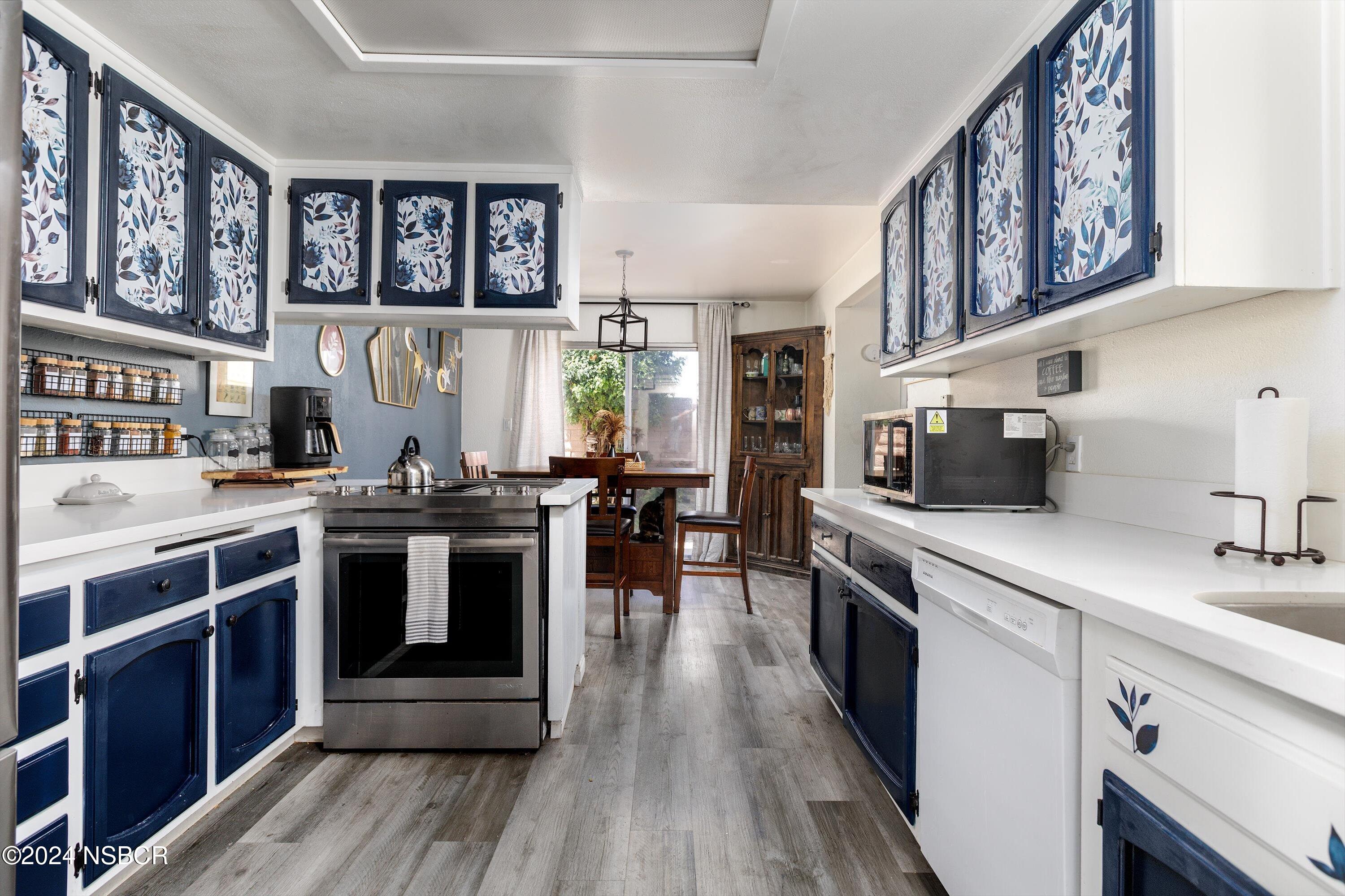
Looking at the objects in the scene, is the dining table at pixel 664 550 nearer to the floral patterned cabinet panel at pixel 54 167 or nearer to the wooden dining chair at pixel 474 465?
the wooden dining chair at pixel 474 465

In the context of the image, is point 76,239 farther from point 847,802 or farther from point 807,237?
point 807,237

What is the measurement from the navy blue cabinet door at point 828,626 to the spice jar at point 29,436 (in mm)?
2512

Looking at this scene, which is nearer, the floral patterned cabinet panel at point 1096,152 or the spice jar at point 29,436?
the floral patterned cabinet panel at point 1096,152

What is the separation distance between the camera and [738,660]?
340 cm

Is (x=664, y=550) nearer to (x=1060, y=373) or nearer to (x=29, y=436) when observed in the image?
(x=1060, y=373)

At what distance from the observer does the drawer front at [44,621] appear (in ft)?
4.27

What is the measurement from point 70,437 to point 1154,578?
9.07ft

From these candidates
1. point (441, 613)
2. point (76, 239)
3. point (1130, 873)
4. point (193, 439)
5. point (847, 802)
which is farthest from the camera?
point (193, 439)

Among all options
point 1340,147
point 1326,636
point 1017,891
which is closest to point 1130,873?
point 1017,891

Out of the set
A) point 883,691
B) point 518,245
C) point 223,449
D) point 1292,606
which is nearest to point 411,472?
point 223,449

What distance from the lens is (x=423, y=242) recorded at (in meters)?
2.78

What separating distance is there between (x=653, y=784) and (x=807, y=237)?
3544mm

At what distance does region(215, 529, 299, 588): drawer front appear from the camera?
1.90m

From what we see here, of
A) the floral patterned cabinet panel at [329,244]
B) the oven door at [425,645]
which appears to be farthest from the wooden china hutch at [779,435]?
the floral patterned cabinet panel at [329,244]
